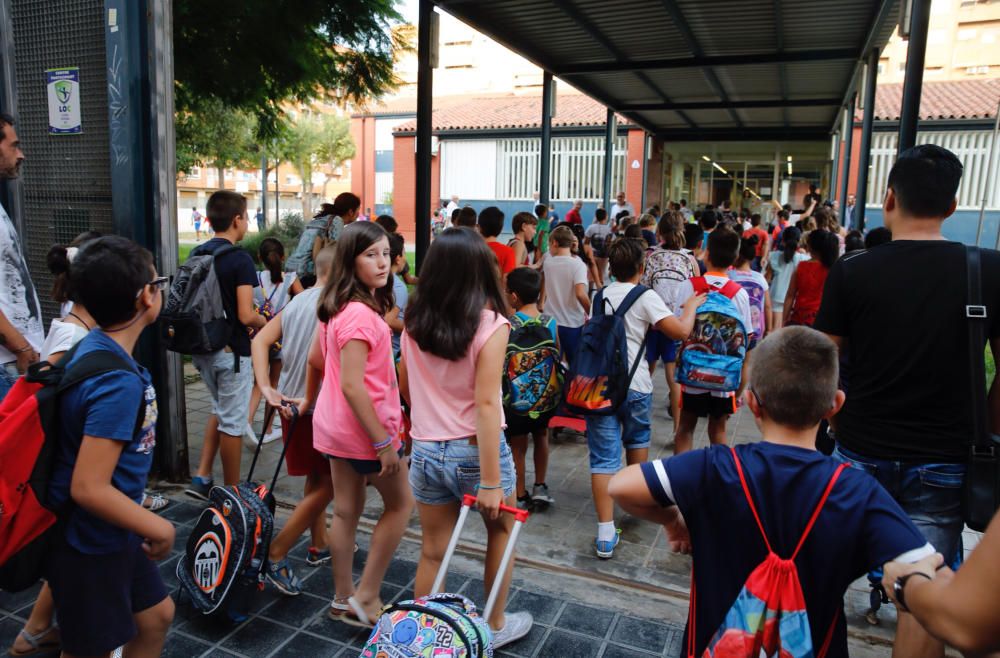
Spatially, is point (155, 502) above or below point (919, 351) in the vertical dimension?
below

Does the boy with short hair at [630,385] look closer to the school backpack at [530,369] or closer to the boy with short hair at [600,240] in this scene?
the school backpack at [530,369]

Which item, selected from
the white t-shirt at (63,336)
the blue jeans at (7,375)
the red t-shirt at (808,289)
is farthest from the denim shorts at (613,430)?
the blue jeans at (7,375)

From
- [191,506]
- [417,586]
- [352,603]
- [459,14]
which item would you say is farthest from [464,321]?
[459,14]

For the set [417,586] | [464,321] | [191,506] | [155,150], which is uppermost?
[155,150]

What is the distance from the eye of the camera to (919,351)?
7.67 ft

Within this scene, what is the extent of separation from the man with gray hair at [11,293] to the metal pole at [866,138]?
23.9 ft

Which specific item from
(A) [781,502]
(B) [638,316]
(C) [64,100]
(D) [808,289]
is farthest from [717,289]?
(C) [64,100]

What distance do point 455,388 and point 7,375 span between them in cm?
215

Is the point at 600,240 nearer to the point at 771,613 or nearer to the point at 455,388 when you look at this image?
the point at 455,388

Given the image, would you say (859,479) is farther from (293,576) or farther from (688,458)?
(293,576)

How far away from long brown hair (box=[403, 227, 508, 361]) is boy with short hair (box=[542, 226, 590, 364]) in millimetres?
3162

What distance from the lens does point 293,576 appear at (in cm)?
334

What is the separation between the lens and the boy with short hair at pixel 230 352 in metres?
3.98

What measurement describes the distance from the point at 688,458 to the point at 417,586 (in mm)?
1561
